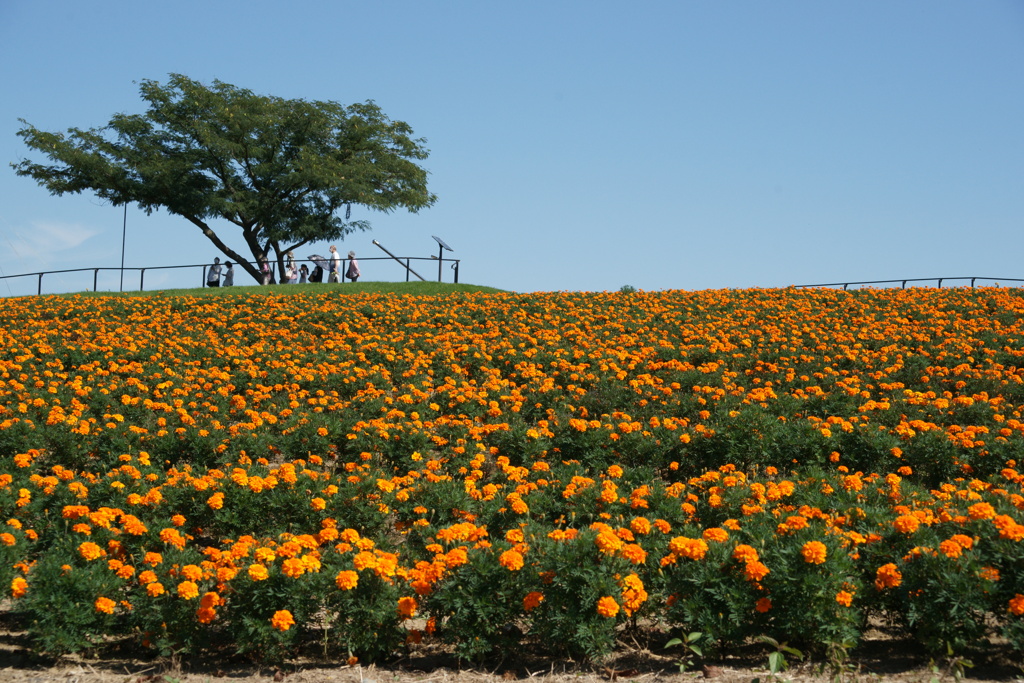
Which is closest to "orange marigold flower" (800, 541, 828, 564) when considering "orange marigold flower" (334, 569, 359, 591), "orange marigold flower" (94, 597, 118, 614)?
"orange marigold flower" (334, 569, 359, 591)

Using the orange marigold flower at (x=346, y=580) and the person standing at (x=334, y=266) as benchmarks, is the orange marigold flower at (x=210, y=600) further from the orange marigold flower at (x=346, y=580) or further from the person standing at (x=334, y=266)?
the person standing at (x=334, y=266)

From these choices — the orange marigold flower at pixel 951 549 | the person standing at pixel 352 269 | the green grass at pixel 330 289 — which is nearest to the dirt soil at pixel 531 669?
the orange marigold flower at pixel 951 549

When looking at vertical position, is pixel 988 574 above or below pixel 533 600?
above

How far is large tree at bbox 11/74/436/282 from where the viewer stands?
36594 millimetres

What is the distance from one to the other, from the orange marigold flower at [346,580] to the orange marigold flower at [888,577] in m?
3.05

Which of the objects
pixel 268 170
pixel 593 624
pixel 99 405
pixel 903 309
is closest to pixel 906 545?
pixel 593 624

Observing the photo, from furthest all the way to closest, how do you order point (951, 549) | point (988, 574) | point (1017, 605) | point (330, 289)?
point (330, 289) → point (951, 549) → point (988, 574) → point (1017, 605)

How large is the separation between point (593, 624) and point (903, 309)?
14623mm

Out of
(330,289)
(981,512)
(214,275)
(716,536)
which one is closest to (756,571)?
(716,536)

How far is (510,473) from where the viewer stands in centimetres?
782

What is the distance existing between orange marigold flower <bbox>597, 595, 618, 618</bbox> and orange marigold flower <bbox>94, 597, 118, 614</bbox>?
2.96m

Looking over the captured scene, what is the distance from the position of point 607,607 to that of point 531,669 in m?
0.74

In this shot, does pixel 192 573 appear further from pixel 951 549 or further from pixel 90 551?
pixel 951 549

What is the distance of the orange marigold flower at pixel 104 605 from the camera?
16.6 feet
